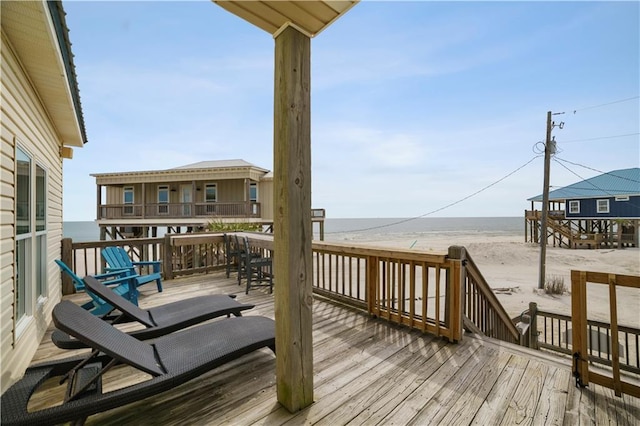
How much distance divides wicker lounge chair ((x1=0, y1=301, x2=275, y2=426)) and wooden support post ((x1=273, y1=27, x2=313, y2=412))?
56 centimetres

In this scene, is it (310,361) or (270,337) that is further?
(270,337)

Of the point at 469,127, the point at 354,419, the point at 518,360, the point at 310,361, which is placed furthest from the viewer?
the point at 469,127

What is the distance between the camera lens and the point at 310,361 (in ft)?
6.86

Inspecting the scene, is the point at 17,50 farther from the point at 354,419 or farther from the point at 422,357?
the point at 422,357

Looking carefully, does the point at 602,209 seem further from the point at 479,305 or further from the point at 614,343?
the point at 614,343

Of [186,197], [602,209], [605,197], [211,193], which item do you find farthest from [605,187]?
[186,197]

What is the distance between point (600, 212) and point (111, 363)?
106 ft

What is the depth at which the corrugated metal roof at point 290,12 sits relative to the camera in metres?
1.75

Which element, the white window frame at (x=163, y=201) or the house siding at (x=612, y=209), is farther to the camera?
the house siding at (x=612, y=209)

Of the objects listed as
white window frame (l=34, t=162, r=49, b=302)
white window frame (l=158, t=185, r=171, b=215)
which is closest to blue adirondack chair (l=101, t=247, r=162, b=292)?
white window frame (l=34, t=162, r=49, b=302)

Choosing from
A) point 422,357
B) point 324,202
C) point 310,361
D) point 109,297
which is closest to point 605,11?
point 422,357

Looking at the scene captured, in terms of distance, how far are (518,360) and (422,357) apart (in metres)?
0.89

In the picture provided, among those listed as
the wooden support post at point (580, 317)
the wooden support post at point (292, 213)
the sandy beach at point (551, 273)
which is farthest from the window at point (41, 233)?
the wooden support post at point (580, 317)

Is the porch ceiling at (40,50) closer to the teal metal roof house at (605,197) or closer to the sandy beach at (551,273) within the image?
the sandy beach at (551,273)
